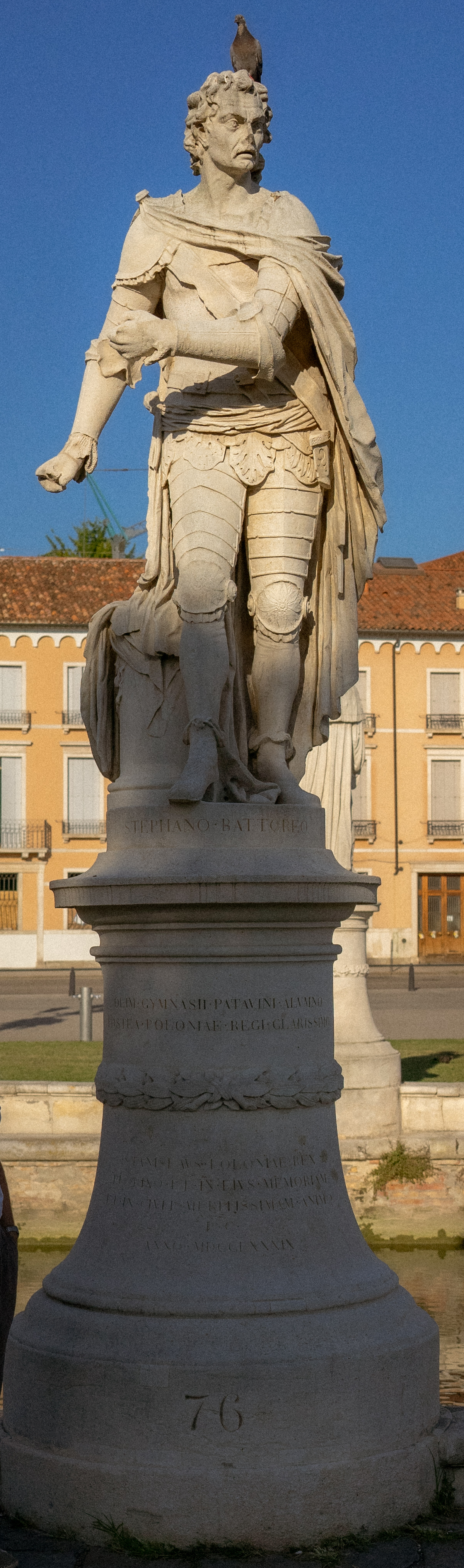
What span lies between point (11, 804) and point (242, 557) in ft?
136

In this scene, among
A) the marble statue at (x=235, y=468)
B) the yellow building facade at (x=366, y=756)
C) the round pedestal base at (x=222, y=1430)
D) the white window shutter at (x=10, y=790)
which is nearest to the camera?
the round pedestal base at (x=222, y=1430)

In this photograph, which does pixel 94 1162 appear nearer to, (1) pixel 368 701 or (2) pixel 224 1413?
(2) pixel 224 1413

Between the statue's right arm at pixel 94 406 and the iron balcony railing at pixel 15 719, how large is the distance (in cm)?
4093

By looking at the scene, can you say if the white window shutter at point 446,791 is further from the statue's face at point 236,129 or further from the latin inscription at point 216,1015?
the latin inscription at point 216,1015

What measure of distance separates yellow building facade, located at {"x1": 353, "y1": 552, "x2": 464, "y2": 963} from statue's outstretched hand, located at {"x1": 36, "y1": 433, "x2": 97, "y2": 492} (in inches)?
1595

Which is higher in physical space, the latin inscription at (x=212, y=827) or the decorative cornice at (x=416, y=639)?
the decorative cornice at (x=416, y=639)

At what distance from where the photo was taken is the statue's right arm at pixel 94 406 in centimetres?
487

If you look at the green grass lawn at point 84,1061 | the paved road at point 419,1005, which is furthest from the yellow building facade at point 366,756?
the green grass lawn at point 84,1061

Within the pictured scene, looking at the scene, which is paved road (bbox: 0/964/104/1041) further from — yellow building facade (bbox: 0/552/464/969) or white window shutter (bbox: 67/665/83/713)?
white window shutter (bbox: 67/665/83/713)

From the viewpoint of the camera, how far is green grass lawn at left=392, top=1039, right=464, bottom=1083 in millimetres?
11953

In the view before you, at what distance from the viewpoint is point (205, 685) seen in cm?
465

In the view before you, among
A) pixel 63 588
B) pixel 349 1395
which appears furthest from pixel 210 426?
pixel 63 588

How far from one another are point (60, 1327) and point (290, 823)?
1472mm

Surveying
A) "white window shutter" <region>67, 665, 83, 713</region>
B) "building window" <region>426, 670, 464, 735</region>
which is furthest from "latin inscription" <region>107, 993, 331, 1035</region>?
"building window" <region>426, 670, 464, 735</region>
